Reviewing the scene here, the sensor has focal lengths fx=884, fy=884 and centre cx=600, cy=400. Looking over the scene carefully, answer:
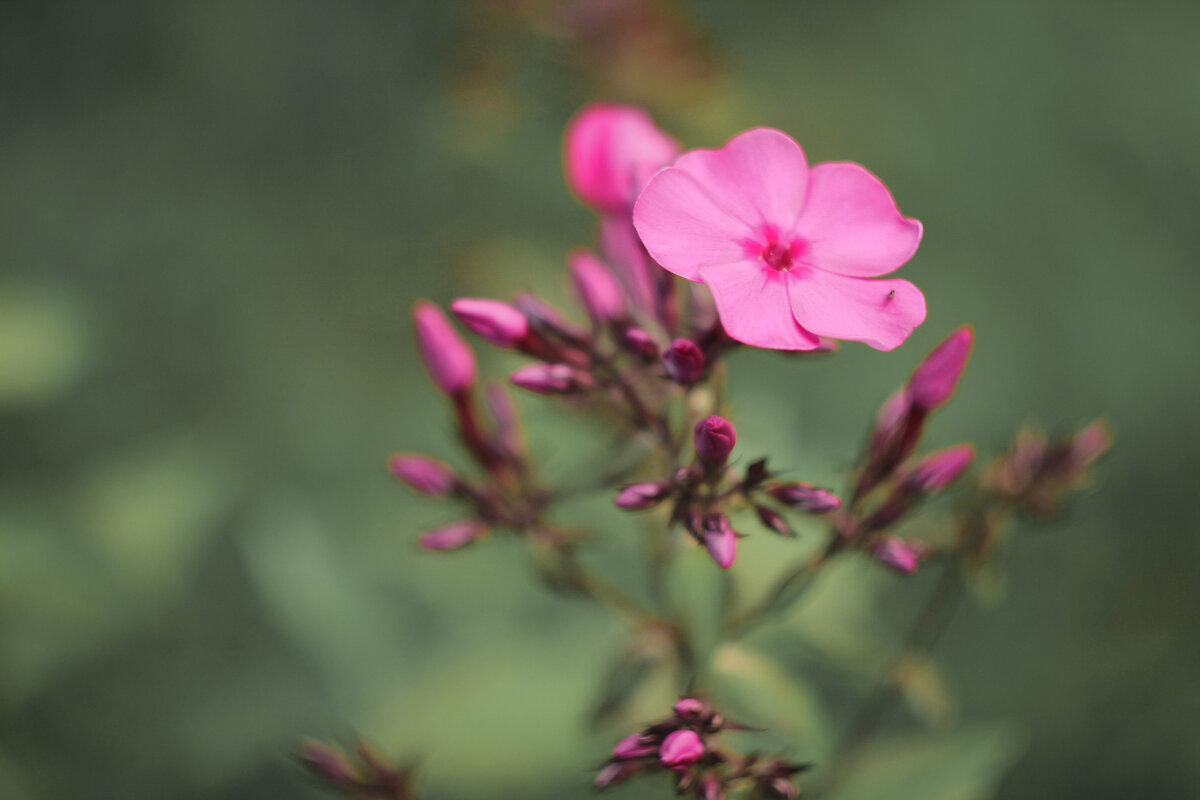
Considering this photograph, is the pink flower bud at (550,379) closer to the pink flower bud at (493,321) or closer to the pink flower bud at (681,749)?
the pink flower bud at (493,321)

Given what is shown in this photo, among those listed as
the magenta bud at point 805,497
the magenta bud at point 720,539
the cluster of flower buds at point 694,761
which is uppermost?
the magenta bud at point 805,497

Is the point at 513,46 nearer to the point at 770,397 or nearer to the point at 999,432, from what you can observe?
the point at 770,397

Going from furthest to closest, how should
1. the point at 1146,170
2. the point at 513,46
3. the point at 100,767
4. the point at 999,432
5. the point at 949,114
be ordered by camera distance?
the point at 949,114 → the point at 1146,170 → the point at 513,46 → the point at 999,432 → the point at 100,767

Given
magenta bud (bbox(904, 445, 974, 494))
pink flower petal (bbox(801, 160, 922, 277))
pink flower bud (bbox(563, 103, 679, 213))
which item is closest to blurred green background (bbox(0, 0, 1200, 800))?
magenta bud (bbox(904, 445, 974, 494))

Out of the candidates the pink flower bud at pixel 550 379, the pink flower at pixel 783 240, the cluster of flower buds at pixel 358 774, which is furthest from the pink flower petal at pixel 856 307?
the cluster of flower buds at pixel 358 774

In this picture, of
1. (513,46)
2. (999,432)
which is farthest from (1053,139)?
(513,46)

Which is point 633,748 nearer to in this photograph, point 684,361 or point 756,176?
point 684,361

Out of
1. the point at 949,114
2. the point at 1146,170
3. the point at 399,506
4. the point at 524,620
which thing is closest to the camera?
the point at 524,620
